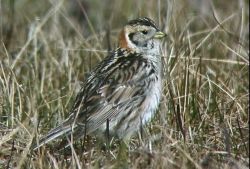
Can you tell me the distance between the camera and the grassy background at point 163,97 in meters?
5.46

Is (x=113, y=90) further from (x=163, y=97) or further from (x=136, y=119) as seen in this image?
(x=163, y=97)

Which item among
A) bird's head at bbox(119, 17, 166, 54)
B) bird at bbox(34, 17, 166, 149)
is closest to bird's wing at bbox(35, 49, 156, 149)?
bird at bbox(34, 17, 166, 149)

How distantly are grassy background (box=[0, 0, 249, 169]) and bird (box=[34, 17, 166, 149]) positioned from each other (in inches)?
4.4

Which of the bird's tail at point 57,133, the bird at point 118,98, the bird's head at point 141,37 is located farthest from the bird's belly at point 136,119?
the bird's head at point 141,37

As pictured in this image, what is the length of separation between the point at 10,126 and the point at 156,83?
106 cm

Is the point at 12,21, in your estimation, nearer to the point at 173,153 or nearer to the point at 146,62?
the point at 146,62

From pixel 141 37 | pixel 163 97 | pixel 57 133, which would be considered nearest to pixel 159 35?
pixel 141 37

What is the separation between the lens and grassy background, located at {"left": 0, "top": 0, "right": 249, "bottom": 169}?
17.9 ft

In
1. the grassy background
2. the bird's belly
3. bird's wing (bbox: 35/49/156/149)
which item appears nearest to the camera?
the grassy background

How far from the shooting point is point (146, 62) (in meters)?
6.46

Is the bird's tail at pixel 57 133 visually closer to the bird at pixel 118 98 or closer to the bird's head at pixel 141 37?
the bird at pixel 118 98

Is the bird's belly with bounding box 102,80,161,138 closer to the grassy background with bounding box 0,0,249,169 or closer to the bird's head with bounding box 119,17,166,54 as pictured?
the grassy background with bounding box 0,0,249,169

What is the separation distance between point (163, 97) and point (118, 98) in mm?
496

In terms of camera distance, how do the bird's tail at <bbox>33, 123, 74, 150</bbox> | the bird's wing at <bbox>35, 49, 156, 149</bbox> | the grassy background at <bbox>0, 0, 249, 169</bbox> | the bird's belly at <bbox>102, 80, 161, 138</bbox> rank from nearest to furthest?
the grassy background at <bbox>0, 0, 249, 169</bbox>
the bird's tail at <bbox>33, 123, 74, 150</bbox>
the bird's wing at <bbox>35, 49, 156, 149</bbox>
the bird's belly at <bbox>102, 80, 161, 138</bbox>
